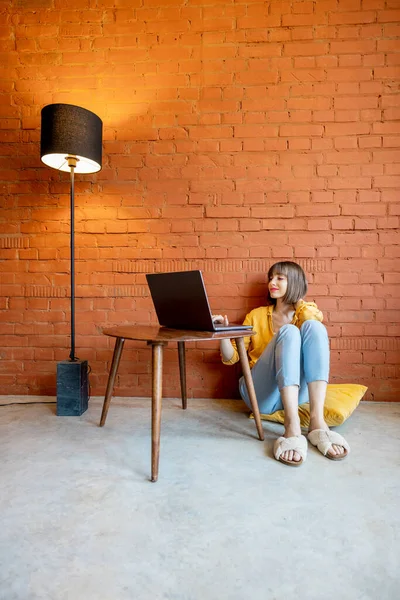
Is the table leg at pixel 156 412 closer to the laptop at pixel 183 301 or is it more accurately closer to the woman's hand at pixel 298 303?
the laptop at pixel 183 301

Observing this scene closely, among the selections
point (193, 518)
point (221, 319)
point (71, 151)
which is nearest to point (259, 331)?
point (221, 319)

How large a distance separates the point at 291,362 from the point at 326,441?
1.15 feet

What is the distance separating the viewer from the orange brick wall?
7.52 ft

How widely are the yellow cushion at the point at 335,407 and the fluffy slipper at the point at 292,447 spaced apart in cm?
31

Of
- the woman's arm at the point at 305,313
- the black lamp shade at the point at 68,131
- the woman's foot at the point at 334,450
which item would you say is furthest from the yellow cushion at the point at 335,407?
the black lamp shade at the point at 68,131

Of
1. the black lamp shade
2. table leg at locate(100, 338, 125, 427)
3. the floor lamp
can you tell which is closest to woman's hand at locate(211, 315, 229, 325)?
table leg at locate(100, 338, 125, 427)

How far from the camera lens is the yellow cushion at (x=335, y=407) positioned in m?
1.83

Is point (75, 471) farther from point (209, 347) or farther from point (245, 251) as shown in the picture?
point (245, 251)

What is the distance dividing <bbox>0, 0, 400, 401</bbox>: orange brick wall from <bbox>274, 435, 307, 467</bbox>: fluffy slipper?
828mm

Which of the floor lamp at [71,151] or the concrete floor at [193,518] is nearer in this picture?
the concrete floor at [193,518]

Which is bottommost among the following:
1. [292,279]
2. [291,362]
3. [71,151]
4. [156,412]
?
[156,412]

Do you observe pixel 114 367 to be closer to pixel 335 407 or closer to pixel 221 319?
pixel 221 319

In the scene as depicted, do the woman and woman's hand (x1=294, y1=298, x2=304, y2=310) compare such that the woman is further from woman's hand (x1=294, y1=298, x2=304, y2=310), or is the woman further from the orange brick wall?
the orange brick wall

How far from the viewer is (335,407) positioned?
1833 mm
